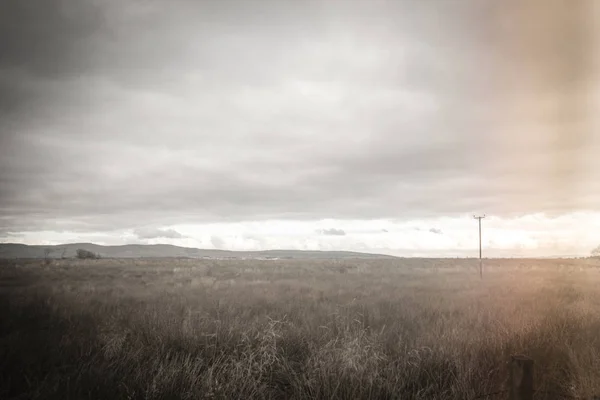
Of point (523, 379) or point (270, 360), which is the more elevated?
point (523, 379)

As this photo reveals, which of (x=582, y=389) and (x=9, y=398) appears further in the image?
(x=582, y=389)

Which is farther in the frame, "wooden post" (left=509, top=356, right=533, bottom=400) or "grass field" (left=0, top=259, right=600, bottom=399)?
"grass field" (left=0, top=259, right=600, bottom=399)

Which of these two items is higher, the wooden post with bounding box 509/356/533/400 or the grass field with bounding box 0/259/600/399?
the wooden post with bounding box 509/356/533/400

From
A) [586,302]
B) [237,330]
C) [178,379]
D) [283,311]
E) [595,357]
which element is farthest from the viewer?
[586,302]

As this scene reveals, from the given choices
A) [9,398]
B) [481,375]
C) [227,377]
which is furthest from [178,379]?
[481,375]

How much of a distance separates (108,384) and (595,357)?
8.10 metres

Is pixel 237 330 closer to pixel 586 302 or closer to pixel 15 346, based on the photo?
pixel 15 346

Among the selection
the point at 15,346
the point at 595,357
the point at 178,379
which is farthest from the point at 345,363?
the point at 15,346

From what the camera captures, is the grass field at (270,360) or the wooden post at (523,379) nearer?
the wooden post at (523,379)

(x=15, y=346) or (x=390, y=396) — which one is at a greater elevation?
(x=15, y=346)

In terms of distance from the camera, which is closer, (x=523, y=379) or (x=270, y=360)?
(x=523, y=379)

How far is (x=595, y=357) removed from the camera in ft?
25.1

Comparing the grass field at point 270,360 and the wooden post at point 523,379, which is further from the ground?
the wooden post at point 523,379

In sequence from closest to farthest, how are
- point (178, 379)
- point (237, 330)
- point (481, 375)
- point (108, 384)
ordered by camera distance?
point (108, 384), point (178, 379), point (481, 375), point (237, 330)
